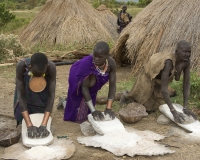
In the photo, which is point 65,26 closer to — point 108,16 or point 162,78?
point 108,16

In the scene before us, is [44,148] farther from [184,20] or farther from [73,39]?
[73,39]

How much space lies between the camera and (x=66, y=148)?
3357 millimetres

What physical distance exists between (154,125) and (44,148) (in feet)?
5.24

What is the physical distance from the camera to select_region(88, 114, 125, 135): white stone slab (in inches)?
141

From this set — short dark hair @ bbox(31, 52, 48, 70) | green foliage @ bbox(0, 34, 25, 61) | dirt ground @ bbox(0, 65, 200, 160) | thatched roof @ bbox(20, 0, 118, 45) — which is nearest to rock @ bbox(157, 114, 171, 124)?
dirt ground @ bbox(0, 65, 200, 160)

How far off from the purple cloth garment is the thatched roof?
6190 mm

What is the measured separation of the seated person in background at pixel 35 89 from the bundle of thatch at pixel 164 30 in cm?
304

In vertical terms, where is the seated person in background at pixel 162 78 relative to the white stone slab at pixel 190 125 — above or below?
above

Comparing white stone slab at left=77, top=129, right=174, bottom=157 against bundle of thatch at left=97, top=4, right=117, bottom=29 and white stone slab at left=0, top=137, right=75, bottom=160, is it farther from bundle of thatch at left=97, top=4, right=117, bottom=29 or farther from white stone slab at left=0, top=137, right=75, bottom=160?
bundle of thatch at left=97, top=4, right=117, bottom=29

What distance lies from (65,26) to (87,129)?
279 inches

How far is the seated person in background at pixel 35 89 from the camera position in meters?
3.32

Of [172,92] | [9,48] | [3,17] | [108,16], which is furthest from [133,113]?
[3,17]

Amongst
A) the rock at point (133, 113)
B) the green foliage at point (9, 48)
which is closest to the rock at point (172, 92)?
the rock at point (133, 113)

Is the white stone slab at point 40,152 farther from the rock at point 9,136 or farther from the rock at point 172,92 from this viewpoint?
the rock at point 172,92
